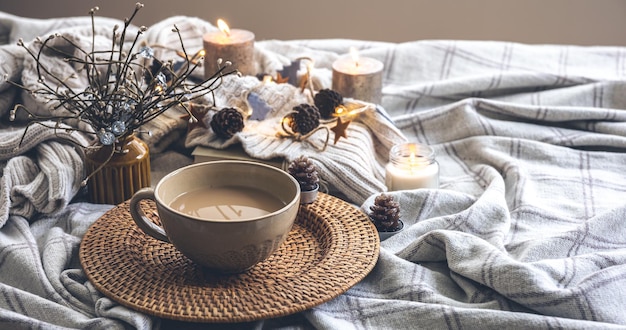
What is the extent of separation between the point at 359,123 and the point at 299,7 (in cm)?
122

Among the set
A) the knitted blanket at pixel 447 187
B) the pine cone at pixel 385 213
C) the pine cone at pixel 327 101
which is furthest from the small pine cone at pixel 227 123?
the pine cone at pixel 385 213

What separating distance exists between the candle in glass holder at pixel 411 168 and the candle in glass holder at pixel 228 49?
0.32 metres

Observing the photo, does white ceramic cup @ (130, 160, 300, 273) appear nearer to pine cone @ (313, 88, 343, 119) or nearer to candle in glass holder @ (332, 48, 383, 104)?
pine cone @ (313, 88, 343, 119)

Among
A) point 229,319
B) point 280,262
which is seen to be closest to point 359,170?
point 280,262

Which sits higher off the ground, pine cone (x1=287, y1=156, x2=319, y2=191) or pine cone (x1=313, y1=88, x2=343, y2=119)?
pine cone (x1=287, y1=156, x2=319, y2=191)

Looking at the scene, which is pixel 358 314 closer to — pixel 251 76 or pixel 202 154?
pixel 202 154

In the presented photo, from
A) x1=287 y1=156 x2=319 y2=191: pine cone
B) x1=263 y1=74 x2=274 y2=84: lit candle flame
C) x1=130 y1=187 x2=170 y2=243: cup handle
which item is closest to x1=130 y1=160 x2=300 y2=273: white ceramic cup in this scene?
x1=130 y1=187 x2=170 y2=243: cup handle

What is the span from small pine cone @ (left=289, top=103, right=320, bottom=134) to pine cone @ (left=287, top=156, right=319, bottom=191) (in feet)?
0.47

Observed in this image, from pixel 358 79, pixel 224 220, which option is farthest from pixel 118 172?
pixel 358 79

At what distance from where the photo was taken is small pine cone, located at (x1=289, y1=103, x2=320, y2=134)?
1135mm

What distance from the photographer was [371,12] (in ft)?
7.78

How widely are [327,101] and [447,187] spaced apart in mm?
208

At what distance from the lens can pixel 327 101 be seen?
120 centimetres

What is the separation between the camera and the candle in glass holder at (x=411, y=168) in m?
1.10
